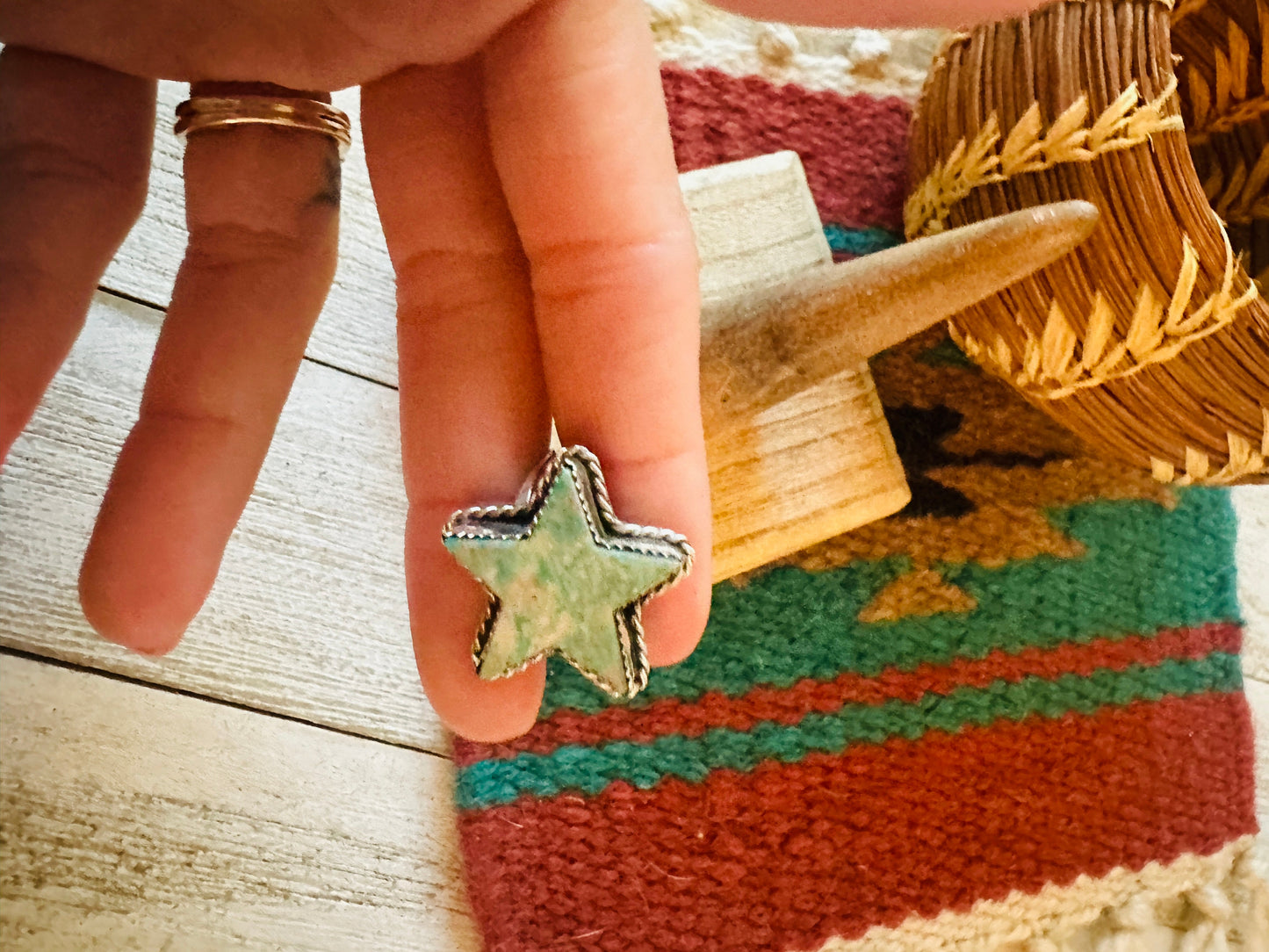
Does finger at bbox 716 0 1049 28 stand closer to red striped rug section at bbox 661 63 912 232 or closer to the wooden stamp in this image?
the wooden stamp

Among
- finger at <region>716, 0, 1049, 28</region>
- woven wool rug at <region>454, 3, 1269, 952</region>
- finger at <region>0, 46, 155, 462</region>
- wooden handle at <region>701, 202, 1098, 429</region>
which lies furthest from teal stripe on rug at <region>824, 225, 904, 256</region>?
finger at <region>0, 46, 155, 462</region>

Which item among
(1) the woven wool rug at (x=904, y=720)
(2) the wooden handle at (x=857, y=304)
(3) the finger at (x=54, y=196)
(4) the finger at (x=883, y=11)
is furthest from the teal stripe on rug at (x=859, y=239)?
(3) the finger at (x=54, y=196)

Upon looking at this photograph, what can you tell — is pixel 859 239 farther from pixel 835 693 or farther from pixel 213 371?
pixel 213 371

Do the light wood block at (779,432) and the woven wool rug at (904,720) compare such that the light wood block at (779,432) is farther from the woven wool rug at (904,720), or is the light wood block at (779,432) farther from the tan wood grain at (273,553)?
the tan wood grain at (273,553)

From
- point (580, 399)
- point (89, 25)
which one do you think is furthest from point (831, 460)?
point (89, 25)

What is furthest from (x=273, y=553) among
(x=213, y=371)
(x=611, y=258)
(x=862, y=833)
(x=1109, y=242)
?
(x=1109, y=242)
